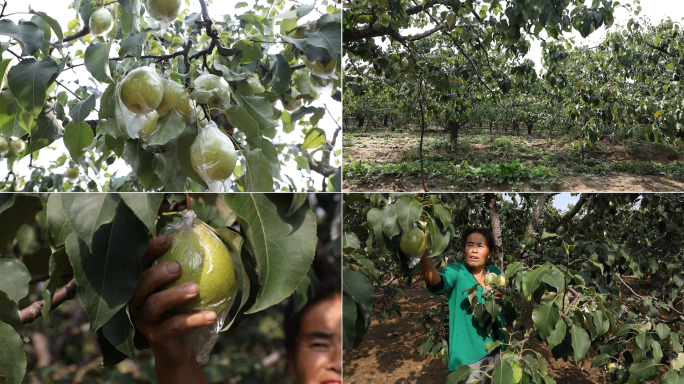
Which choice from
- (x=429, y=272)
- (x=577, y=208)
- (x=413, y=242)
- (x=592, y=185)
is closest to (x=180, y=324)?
(x=413, y=242)

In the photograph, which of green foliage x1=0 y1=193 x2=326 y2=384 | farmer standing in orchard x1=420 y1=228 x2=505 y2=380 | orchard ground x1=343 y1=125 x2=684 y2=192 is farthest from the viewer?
orchard ground x1=343 y1=125 x2=684 y2=192

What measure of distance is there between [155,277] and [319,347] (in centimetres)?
37

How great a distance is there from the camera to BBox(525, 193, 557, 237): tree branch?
134cm

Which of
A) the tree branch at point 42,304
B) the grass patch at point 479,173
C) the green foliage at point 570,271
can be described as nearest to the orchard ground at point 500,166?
the grass patch at point 479,173

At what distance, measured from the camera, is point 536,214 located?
A: 1.35 m

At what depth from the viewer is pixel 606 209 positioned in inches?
50.8

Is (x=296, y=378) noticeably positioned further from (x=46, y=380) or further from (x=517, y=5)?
(x=517, y=5)

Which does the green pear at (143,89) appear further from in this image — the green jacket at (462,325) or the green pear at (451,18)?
the green pear at (451,18)

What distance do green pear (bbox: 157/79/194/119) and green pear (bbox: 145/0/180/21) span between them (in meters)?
0.18

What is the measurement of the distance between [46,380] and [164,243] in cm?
43

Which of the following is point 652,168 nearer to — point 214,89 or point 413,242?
point 413,242

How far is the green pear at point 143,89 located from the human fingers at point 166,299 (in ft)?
0.84

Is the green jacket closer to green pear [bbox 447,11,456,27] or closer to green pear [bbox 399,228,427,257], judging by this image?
green pear [bbox 399,228,427,257]

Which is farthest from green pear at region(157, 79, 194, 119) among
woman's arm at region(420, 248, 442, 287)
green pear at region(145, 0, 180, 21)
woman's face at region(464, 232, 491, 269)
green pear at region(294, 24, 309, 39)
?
woman's face at region(464, 232, 491, 269)
